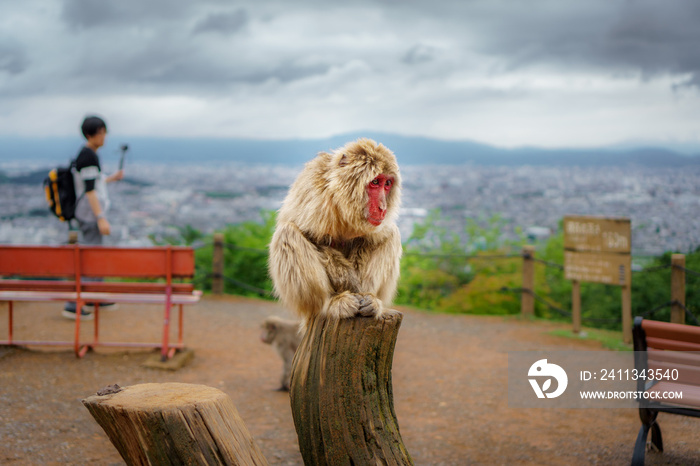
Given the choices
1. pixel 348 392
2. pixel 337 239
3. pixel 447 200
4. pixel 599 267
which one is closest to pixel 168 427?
pixel 348 392

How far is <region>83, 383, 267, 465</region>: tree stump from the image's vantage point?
2549mm

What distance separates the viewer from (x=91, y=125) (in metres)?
6.75

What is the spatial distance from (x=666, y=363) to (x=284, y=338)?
318 centimetres

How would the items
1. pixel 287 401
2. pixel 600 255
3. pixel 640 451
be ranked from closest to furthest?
pixel 640 451
pixel 287 401
pixel 600 255

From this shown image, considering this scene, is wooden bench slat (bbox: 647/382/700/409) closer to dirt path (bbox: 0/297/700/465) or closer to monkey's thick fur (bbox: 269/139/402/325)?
dirt path (bbox: 0/297/700/465)

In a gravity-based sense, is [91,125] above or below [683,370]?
above

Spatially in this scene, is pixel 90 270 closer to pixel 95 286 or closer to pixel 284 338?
pixel 95 286

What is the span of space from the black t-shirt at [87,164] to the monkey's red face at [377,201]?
4.68 metres

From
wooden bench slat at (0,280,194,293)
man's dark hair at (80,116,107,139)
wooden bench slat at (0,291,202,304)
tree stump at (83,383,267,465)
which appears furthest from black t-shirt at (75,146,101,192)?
tree stump at (83,383,267,465)

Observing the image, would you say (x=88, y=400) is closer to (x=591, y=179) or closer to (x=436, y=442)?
(x=436, y=442)

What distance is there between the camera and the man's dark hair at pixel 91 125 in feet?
22.2

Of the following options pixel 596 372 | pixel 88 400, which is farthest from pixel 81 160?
pixel 596 372

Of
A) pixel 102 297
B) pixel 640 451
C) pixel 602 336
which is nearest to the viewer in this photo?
pixel 640 451

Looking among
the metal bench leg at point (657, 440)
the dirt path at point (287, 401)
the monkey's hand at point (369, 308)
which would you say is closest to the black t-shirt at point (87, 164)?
the dirt path at point (287, 401)
